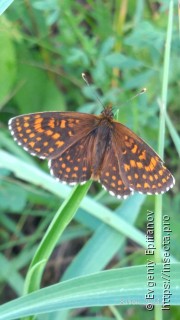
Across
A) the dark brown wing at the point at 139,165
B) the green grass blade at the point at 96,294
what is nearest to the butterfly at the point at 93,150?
the dark brown wing at the point at 139,165

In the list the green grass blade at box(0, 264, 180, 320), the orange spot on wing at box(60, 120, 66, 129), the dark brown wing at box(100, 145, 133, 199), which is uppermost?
the orange spot on wing at box(60, 120, 66, 129)

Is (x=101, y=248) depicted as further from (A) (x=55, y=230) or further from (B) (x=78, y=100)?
(B) (x=78, y=100)

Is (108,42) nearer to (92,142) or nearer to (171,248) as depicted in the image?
(92,142)

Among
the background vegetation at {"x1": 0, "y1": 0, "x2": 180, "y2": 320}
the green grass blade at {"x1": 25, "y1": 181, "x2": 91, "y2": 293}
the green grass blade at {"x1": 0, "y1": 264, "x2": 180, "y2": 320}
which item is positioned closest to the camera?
the green grass blade at {"x1": 0, "y1": 264, "x2": 180, "y2": 320}

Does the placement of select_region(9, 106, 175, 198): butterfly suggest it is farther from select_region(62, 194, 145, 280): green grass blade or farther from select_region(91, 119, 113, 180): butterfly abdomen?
→ select_region(62, 194, 145, 280): green grass blade

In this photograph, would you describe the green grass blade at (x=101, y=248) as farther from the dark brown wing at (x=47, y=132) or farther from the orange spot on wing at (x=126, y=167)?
the dark brown wing at (x=47, y=132)

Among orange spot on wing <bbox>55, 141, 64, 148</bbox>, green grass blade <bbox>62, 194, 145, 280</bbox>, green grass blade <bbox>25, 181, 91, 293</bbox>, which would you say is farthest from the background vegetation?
green grass blade <bbox>25, 181, 91, 293</bbox>

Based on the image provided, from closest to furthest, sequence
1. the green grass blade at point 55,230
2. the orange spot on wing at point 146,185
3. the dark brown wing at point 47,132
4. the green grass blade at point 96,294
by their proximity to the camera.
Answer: the green grass blade at point 96,294, the green grass blade at point 55,230, the orange spot on wing at point 146,185, the dark brown wing at point 47,132

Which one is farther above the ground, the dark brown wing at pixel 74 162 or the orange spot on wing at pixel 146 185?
the dark brown wing at pixel 74 162
